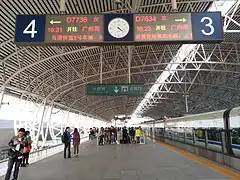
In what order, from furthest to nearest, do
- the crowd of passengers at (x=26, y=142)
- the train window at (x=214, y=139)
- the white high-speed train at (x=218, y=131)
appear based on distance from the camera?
the train window at (x=214, y=139)
the white high-speed train at (x=218, y=131)
the crowd of passengers at (x=26, y=142)

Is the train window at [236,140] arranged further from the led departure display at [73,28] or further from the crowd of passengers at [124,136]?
the crowd of passengers at [124,136]

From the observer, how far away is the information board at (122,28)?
6.46 metres

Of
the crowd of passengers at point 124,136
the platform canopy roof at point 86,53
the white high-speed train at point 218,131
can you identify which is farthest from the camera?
the crowd of passengers at point 124,136

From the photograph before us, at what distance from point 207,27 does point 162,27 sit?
124 cm

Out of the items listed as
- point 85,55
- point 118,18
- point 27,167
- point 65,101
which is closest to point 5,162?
point 27,167

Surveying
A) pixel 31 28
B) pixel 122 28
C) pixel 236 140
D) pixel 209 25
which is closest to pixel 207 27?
pixel 209 25

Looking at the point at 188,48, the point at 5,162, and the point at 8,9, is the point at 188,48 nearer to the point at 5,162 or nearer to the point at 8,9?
the point at 8,9

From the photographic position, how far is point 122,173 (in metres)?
8.58

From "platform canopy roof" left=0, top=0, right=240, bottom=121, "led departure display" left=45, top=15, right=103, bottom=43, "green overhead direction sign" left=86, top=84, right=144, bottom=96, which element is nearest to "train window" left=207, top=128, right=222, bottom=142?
"green overhead direction sign" left=86, top=84, right=144, bottom=96

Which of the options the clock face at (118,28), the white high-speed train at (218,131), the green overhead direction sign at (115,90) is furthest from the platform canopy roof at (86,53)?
the white high-speed train at (218,131)

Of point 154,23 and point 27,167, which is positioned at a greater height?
point 154,23

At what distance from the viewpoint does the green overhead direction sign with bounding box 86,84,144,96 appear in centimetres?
1691

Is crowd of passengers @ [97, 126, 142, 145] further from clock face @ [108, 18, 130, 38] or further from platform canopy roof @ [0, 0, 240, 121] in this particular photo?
clock face @ [108, 18, 130, 38]

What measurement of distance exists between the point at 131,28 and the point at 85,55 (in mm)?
13786
